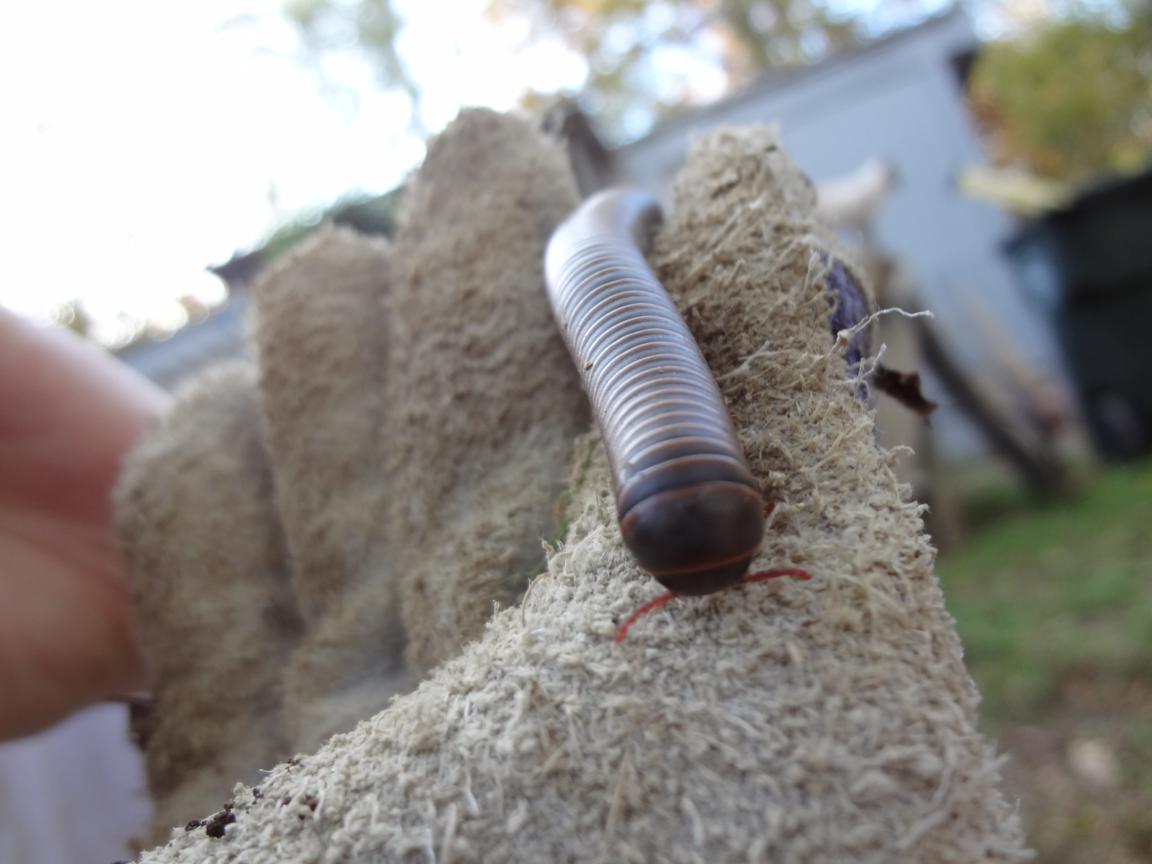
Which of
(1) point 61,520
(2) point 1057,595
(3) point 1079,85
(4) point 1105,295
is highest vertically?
(1) point 61,520

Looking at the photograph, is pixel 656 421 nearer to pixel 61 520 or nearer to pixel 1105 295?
pixel 61 520

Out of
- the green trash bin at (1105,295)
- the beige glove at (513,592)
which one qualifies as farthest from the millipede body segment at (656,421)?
the green trash bin at (1105,295)

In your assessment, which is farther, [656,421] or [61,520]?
[61,520]

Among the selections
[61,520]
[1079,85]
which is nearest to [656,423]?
[61,520]

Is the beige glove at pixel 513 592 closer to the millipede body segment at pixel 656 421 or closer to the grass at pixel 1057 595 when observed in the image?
the millipede body segment at pixel 656 421

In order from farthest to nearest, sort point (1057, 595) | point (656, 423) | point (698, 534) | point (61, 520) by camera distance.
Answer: point (1057, 595), point (61, 520), point (656, 423), point (698, 534)

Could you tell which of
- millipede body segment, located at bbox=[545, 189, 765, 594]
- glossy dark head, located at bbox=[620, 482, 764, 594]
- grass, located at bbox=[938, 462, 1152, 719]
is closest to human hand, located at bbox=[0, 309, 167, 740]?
millipede body segment, located at bbox=[545, 189, 765, 594]
